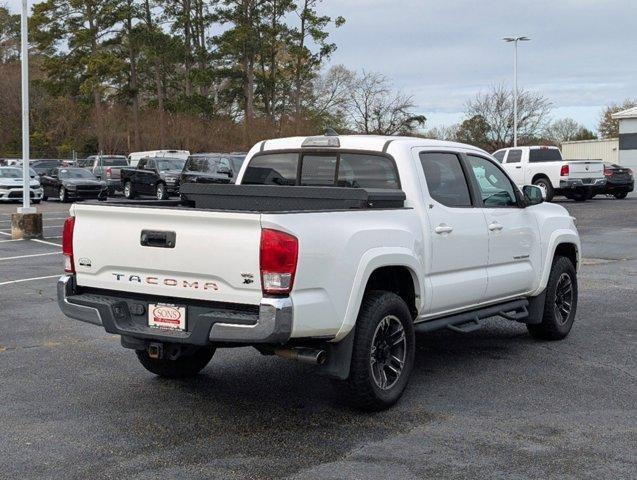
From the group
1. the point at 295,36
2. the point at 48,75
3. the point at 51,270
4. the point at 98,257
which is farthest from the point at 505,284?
the point at 48,75

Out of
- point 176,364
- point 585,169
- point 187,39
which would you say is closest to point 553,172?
point 585,169

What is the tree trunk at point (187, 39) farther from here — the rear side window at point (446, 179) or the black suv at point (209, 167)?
the rear side window at point (446, 179)

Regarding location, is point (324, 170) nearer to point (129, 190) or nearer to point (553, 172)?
point (553, 172)

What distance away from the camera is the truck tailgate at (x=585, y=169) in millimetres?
30016

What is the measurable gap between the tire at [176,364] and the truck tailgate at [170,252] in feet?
3.42

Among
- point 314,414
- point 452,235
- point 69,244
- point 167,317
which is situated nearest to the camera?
point 167,317

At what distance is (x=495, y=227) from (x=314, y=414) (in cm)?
238

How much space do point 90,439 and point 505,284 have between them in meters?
3.65

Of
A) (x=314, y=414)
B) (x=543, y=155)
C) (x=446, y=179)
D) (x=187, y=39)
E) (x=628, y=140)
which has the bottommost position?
(x=314, y=414)

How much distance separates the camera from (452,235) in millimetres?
6543

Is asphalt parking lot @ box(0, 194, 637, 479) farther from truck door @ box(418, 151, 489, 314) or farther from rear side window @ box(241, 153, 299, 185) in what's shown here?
rear side window @ box(241, 153, 299, 185)

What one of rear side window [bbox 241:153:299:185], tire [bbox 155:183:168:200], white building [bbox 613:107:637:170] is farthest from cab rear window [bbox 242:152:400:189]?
white building [bbox 613:107:637:170]

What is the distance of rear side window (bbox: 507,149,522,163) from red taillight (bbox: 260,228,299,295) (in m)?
27.0

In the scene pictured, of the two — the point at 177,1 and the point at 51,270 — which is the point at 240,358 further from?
the point at 177,1
